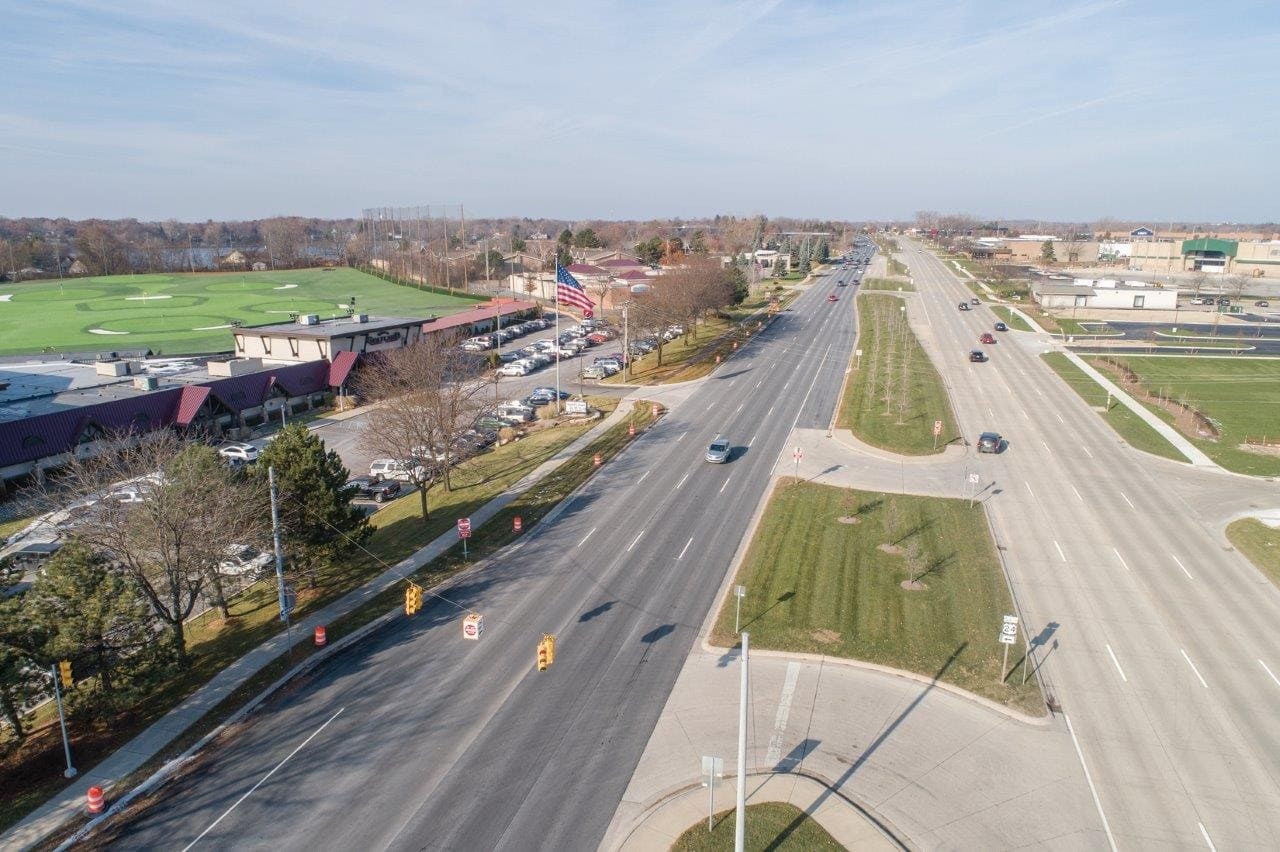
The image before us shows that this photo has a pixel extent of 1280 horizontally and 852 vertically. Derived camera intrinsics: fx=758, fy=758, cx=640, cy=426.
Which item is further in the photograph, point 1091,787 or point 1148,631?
point 1148,631

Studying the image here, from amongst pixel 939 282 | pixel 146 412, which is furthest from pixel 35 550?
pixel 939 282

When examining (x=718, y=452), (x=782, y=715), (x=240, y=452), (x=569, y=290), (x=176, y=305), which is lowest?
(x=782, y=715)

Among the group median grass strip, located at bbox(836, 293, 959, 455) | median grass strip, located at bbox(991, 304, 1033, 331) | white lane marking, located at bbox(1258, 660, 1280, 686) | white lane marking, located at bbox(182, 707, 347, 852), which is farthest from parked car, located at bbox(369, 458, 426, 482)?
median grass strip, located at bbox(991, 304, 1033, 331)

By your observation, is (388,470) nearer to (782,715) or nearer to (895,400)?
(782,715)

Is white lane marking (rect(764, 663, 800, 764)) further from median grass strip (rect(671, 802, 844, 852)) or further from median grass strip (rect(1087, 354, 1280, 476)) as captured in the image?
median grass strip (rect(1087, 354, 1280, 476))

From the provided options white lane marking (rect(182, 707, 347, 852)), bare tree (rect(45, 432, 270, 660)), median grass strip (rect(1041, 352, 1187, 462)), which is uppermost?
bare tree (rect(45, 432, 270, 660))

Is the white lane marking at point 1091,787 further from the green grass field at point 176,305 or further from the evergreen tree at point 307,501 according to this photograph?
the green grass field at point 176,305

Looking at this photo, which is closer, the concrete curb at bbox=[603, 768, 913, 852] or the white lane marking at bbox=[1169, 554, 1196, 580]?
the concrete curb at bbox=[603, 768, 913, 852]

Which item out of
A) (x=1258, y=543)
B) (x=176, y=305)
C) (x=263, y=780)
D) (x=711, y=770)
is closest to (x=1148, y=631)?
(x=1258, y=543)
